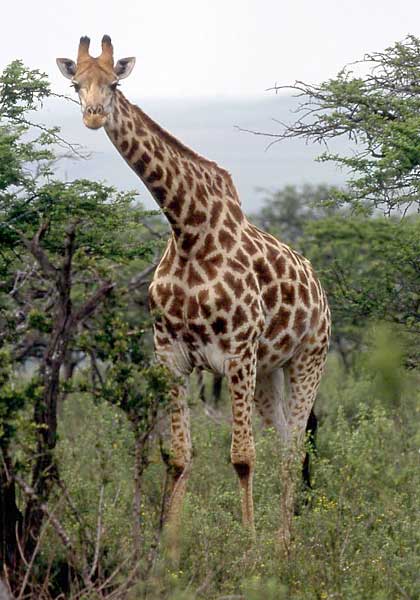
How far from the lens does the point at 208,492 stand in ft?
32.8

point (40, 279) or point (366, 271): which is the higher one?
point (366, 271)

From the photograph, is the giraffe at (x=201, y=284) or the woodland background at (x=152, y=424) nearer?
the woodland background at (x=152, y=424)

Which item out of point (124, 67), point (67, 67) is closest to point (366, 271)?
point (124, 67)

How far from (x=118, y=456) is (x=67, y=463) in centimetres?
108

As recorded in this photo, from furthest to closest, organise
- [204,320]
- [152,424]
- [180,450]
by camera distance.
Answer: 1. [180,450]
2. [204,320]
3. [152,424]

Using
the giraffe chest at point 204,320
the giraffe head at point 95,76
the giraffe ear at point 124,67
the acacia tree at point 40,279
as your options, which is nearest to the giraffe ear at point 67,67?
the giraffe head at point 95,76

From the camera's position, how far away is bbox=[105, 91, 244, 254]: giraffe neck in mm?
8070

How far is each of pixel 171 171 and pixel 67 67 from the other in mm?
994

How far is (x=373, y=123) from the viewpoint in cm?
1106

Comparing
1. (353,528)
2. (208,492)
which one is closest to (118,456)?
(208,492)

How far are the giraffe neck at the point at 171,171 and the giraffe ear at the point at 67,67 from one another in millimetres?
333

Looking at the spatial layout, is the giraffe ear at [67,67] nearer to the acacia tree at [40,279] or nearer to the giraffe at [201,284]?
the giraffe at [201,284]

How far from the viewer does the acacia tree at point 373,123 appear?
1058 cm

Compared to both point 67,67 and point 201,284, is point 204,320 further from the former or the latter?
point 67,67
